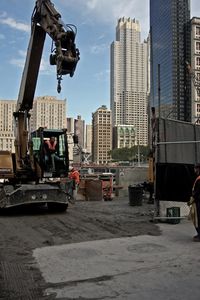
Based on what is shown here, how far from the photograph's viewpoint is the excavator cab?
1619 centimetres

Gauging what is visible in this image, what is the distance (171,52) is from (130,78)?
328 feet

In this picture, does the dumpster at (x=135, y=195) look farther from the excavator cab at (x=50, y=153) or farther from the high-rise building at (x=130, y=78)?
the high-rise building at (x=130, y=78)

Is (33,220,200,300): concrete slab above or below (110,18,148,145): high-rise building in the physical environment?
below

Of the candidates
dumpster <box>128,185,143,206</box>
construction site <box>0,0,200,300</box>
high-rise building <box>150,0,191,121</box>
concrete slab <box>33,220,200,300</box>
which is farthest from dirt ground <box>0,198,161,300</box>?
high-rise building <box>150,0,191,121</box>

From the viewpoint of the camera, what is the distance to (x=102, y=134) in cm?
12325

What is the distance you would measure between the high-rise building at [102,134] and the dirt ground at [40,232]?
97593 millimetres

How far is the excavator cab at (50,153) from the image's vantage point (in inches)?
637

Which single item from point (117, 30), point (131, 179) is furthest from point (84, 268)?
point (117, 30)

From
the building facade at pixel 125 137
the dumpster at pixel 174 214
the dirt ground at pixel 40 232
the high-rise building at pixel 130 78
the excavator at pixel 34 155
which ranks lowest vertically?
the dirt ground at pixel 40 232

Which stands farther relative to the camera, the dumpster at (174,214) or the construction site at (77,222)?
the dumpster at (174,214)

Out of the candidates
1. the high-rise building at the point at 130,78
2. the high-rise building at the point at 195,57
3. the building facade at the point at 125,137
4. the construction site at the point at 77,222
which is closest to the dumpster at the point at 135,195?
the construction site at the point at 77,222

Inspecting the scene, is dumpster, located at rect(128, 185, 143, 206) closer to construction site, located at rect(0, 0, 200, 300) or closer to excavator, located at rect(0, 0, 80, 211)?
construction site, located at rect(0, 0, 200, 300)

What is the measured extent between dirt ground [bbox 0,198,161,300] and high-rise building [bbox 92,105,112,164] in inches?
3842

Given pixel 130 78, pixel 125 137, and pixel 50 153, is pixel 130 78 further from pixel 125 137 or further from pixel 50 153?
pixel 50 153
